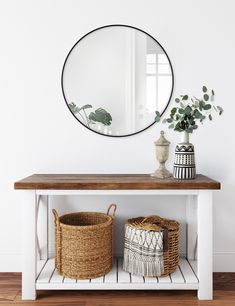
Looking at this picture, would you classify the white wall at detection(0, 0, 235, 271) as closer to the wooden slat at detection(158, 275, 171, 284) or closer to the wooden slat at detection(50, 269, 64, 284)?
the wooden slat at detection(50, 269, 64, 284)

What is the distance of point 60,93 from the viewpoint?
2467 mm

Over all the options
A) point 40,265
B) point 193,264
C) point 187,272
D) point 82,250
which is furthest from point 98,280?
point 193,264

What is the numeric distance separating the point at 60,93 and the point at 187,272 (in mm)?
1475

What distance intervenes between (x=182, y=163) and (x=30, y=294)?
120 centimetres

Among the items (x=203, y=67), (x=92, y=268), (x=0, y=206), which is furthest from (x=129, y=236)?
(x=203, y=67)

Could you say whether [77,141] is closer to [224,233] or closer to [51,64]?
[51,64]

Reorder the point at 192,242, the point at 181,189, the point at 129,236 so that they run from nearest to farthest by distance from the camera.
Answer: the point at 181,189 → the point at 129,236 → the point at 192,242

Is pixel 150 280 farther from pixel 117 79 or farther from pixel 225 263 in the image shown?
pixel 117 79

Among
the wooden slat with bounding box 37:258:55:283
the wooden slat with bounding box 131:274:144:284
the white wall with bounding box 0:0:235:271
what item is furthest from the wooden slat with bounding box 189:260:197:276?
the wooden slat with bounding box 37:258:55:283

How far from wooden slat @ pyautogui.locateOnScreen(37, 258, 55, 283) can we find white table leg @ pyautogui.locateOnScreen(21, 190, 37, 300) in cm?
6

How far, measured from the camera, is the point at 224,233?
8.24 ft

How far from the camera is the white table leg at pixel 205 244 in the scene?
202cm

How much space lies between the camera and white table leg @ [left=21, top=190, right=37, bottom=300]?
203 centimetres

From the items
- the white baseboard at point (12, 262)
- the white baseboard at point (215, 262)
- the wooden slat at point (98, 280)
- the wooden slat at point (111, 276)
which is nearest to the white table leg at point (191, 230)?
the white baseboard at point (215, 262)
